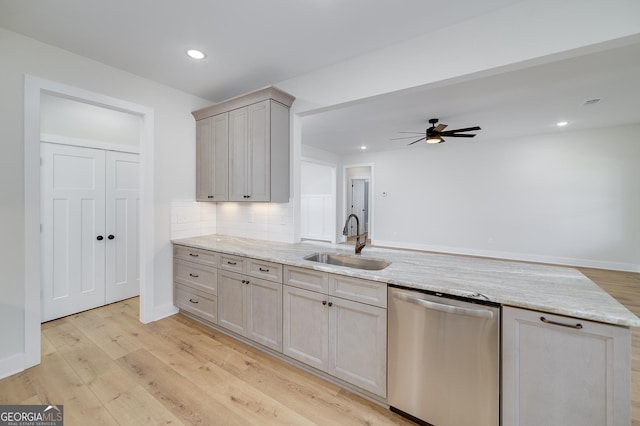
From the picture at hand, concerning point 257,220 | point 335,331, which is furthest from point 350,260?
point 257,220

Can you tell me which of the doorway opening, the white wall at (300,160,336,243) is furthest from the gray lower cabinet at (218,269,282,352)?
the doorway opening

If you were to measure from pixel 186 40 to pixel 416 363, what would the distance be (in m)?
3.01

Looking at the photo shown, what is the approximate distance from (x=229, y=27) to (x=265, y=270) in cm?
200

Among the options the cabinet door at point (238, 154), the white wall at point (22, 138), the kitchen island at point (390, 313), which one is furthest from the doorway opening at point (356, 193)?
the white wall at point (22, 138)

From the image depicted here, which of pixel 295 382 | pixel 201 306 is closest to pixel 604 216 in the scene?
pixel 295 382

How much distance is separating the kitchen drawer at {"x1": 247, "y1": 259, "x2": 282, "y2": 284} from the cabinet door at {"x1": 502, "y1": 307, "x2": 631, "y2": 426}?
1569 millimetres

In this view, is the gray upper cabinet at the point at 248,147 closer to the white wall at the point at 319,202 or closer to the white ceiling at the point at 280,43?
the white ceiling at the point at 280,43

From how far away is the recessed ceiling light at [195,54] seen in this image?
2312mm

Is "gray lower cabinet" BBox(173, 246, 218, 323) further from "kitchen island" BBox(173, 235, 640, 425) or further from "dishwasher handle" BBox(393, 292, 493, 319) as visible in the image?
"dishwasher handle" BBox(393, 292, 493, 319)

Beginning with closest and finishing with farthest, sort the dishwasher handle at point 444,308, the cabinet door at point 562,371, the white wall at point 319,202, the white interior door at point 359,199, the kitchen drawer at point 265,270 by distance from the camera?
the cabinet door at point 562,371
the dishwasher handle at point 444,308
the kitchen drawer at point 265,270
the white wall at point 319,202
the white interior door at point 359,199

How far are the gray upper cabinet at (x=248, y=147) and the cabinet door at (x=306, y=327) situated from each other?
3.58 ft

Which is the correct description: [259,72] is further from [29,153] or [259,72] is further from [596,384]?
[596,384]

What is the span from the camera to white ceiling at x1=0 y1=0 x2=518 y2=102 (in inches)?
69.6

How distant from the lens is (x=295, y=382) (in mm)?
1960
